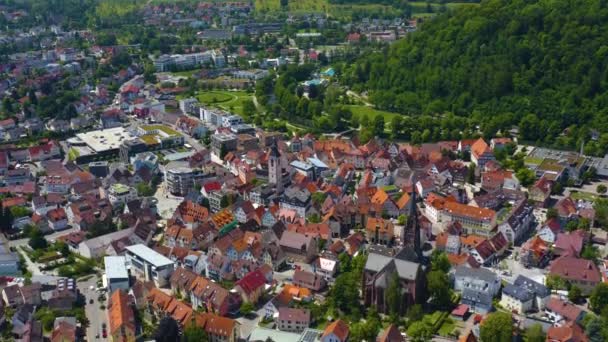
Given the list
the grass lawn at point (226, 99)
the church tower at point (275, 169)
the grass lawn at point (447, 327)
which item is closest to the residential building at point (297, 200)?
the church tower at point (275, 169)

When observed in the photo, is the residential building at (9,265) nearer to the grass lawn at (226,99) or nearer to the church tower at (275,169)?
the church tower at (275,169)

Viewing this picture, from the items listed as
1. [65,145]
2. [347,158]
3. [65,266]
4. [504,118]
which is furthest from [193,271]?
[504,118]

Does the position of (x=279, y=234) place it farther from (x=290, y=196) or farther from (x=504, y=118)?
(x=504, y=118)

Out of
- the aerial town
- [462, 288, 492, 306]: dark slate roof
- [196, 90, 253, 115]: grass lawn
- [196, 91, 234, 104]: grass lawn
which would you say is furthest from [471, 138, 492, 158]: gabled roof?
[196, 91, 234, 104]: grass lawn

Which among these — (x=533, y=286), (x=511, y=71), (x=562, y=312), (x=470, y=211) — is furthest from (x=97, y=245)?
(x=511, y=71)

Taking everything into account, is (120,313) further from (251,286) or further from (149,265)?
(251,286)
